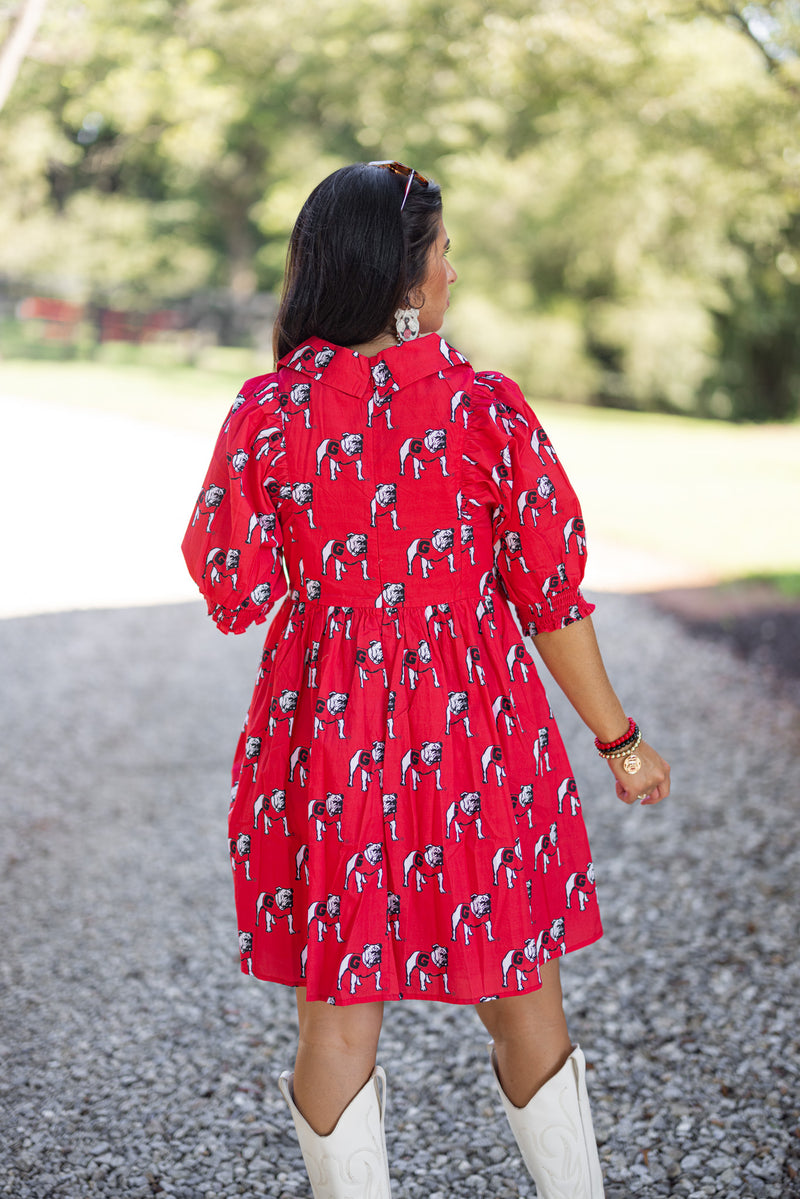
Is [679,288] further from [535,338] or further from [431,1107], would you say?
[431,1107]

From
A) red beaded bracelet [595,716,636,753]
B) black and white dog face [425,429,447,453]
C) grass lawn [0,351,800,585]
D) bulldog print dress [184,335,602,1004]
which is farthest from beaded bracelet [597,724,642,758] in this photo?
grass lawn [0,351,800,585]

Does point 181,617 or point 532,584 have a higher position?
point 532,584

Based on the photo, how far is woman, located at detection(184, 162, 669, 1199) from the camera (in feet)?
5.06

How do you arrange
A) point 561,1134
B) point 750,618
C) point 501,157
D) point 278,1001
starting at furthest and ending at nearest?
point 501,157, point 750,618, point 278,1001, point 561,1134

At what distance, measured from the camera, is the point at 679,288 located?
18781 mm

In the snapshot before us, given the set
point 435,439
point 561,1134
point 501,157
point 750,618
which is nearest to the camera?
point 435,439

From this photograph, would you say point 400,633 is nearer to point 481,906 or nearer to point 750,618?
point 481,906

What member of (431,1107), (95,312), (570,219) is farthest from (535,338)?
(431,1107)

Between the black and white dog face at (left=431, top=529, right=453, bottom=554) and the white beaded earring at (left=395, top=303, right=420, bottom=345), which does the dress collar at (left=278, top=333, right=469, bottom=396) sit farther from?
the black and white dog face at (left=431, top=529, right=453, bottom=554)

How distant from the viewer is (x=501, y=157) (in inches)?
872

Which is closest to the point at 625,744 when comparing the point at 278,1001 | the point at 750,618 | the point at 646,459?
the point at 278,1001

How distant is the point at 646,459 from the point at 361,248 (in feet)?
41.8

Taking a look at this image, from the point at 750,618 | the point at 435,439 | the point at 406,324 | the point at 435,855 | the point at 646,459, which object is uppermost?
the point at 406,324

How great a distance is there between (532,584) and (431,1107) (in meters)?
1.36
